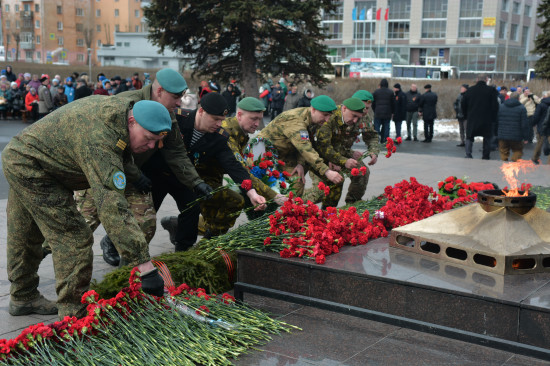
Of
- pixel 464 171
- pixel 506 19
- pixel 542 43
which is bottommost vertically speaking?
pixel 464 171

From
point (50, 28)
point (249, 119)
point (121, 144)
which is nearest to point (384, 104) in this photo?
point (249, 119)

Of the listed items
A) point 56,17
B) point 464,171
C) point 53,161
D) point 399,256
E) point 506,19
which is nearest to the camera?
point 53,161

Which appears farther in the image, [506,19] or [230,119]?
[506,19]

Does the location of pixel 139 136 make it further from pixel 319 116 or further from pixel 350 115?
pixel 350 115

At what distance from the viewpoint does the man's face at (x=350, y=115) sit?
711 centimetres

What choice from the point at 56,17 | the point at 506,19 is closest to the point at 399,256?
the point at 506,19

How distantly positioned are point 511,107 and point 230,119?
29.8 feet

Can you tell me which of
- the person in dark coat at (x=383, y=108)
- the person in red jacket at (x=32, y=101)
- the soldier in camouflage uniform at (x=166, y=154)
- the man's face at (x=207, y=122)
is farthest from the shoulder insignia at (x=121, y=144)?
the person in red jacket at (x=32, y=101)

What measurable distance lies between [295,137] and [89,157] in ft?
11.0

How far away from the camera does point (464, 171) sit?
11.2 meters

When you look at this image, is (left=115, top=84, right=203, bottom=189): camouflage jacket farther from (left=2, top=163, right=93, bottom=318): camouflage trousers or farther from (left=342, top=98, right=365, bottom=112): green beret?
(left=342, top=98, right=365, bottom=112): green beret

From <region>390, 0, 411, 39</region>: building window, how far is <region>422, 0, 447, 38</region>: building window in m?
1.89

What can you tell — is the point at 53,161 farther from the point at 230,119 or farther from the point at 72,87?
the point at 72,87

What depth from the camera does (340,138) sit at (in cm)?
749
